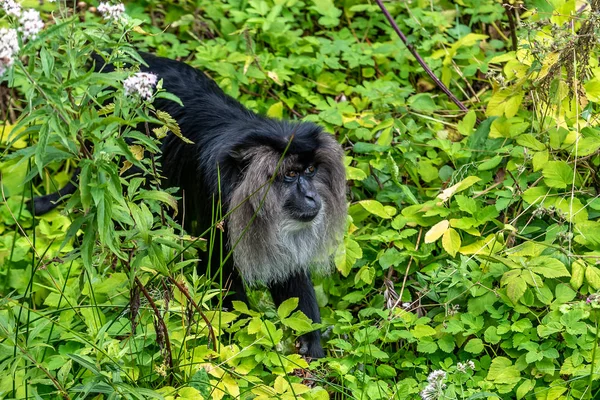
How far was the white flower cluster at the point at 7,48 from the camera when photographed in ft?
7.36

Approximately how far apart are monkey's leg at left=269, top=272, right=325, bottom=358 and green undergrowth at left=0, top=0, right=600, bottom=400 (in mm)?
69

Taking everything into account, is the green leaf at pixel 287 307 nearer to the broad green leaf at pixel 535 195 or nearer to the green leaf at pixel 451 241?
the green leaf at pixel 451 241

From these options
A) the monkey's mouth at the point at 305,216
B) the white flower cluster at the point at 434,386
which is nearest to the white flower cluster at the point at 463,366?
the white flower cluster at the point at 434,386

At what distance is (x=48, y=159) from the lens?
2.66 meters

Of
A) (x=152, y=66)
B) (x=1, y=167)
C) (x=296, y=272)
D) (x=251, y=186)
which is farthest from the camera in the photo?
(x=1, y=167)

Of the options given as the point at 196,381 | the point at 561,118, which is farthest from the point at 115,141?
the point at 561,118

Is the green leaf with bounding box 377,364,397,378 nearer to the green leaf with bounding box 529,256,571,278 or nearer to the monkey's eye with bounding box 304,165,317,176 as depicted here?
the green leaf with bounding box 529,256,571,278

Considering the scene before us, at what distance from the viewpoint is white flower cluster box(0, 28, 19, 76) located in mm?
2242

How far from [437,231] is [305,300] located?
73 cm

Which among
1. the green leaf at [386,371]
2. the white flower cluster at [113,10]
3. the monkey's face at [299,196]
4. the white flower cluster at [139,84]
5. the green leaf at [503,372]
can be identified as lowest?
the green leaf at [386,371]

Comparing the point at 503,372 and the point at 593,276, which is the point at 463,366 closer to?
the point at 503,372

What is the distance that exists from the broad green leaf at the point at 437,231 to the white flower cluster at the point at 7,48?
7.86ft

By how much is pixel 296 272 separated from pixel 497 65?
222 centimetres

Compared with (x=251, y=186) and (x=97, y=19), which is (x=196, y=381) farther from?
(x=97, y=19)
